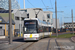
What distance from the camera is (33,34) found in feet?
62.6

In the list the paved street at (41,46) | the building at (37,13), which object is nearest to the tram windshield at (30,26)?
the paved street at (41,46)

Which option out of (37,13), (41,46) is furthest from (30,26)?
(37,13)

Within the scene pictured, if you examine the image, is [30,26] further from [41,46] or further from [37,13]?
[37,13]

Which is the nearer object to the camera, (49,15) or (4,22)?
(4,22)

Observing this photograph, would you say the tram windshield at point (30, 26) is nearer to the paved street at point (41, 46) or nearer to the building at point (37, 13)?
the paved street at point (41, 46)

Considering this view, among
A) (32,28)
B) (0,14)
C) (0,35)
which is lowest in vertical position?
(0,35)

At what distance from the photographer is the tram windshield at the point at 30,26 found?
1927 cm

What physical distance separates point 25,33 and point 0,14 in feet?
83.9

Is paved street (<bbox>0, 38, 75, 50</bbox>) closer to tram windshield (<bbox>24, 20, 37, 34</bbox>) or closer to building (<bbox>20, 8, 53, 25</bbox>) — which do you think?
tram windshield (<bbox>24, 20, 37, 34</bbox>)

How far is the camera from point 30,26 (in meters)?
19.5

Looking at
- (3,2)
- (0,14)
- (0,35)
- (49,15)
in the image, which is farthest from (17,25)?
(49,15)

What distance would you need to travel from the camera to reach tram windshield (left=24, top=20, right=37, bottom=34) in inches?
758

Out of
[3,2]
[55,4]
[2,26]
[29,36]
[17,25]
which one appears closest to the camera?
[29,36]

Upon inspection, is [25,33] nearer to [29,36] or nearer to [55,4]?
[29,36]
